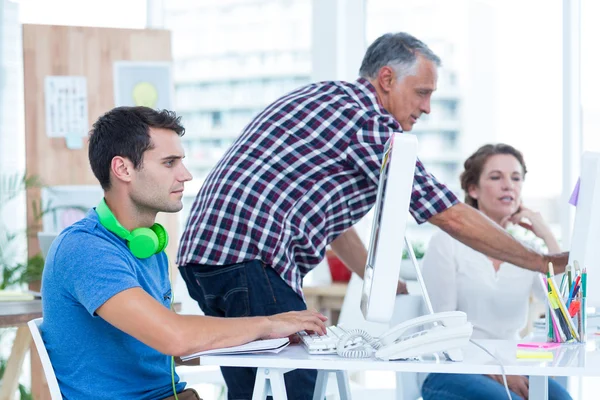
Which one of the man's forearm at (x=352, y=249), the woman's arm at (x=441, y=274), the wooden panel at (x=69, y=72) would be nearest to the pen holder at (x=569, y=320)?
the woman's arm at (x=441, y=274)

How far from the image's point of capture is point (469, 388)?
235 cm

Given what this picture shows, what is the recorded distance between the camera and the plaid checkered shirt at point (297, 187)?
2.17m

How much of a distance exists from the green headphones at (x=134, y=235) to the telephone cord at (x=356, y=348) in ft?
1.54

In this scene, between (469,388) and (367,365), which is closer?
(367,365)

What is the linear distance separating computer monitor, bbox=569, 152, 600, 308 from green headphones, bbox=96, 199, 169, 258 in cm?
102

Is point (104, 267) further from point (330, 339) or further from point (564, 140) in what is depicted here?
point (564, 140)

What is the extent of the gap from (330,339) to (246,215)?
0.58m

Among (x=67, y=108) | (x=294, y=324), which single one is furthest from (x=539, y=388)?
(x=67, y=108)

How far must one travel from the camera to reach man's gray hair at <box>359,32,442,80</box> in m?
2.36

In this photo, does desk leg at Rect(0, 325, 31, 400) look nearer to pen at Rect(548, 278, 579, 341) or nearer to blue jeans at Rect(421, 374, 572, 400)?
blue jeans at Rect(421, 374, 572, 400)

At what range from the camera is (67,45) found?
417cm

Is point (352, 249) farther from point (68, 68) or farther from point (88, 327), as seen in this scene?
point (68, 68)

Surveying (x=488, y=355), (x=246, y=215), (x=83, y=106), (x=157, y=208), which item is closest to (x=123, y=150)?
(x=157, y=208)

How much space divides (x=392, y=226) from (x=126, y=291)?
53cm
